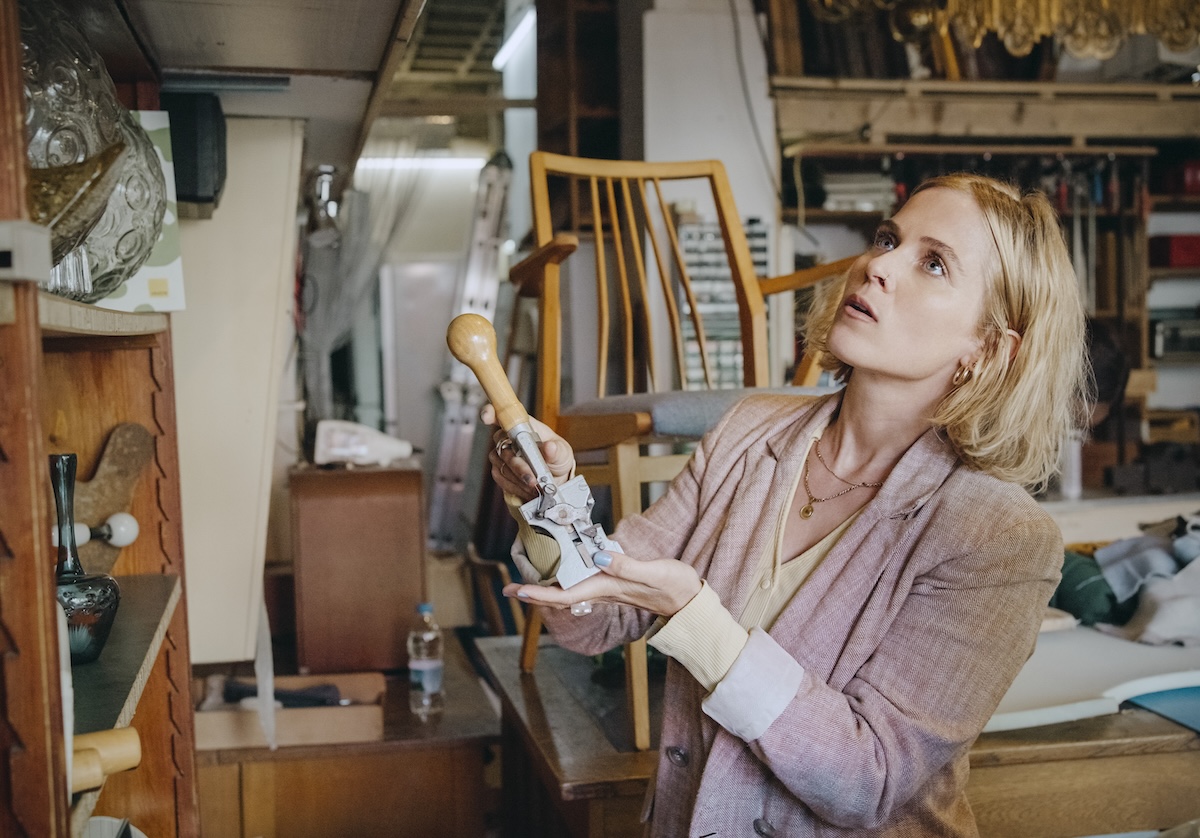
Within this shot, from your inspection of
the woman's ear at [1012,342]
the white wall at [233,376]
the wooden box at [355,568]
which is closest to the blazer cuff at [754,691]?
the woman's ear at [1012,342]

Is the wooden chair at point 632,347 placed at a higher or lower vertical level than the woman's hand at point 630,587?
higher

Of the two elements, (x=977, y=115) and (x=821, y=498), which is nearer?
(x=821, y=498)

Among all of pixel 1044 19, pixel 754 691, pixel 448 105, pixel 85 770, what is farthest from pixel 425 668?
pixel 448 105

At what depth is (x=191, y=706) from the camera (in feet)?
4.22

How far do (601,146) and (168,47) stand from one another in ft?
11.9

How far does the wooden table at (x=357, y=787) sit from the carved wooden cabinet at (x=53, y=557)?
1.05 metres

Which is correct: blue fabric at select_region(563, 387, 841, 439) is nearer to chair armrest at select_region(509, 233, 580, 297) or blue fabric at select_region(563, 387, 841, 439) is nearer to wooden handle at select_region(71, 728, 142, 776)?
chair armrest at select_region(509, 233, 580, 297)

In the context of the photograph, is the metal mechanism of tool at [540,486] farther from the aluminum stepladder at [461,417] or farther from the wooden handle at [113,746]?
the aluminum stepladder at [461,417]

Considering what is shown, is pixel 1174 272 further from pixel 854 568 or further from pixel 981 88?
pixel 854 568

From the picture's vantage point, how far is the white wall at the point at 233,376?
78.0 inches

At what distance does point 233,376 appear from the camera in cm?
200

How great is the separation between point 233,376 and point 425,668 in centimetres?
95

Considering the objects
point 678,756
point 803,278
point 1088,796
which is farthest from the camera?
point 803,278

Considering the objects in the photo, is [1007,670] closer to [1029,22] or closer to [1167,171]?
[1029,22]
